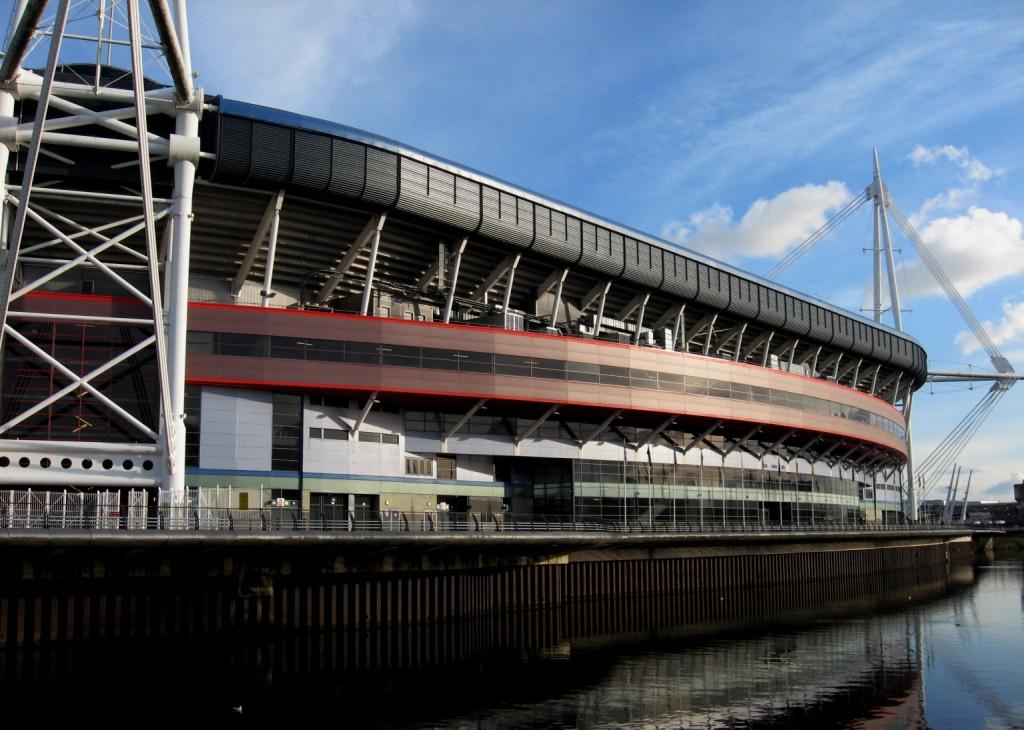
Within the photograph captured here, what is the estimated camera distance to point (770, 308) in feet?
280

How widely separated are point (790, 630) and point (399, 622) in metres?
22.6

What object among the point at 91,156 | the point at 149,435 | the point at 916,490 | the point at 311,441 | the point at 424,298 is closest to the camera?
the point at 149,435

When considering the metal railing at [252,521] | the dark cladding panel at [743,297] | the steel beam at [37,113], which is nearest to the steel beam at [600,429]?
the metal railing at [252,521]

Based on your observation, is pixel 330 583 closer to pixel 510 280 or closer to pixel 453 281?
pixel 453 281

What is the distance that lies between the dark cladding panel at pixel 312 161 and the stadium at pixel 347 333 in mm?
104

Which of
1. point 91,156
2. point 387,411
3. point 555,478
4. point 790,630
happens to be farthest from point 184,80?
point 790,630

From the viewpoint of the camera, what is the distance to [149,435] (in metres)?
48.4

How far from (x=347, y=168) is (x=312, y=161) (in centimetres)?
206

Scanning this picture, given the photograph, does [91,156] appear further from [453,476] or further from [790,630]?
[790,630]

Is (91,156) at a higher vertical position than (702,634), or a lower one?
higher

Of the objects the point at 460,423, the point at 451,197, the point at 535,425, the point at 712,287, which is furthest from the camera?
the point at 712,287

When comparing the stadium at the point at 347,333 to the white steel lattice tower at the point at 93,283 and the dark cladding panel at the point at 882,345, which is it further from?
the dark cladding panel at the point at 882,345

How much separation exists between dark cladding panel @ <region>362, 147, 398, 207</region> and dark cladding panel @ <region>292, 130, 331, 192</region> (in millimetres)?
2462

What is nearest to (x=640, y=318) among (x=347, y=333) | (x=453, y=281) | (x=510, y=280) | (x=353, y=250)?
(x=510, y=280)
